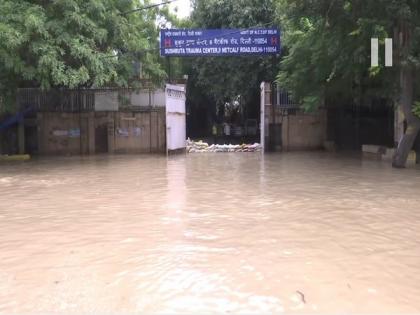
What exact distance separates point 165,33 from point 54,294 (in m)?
19.5

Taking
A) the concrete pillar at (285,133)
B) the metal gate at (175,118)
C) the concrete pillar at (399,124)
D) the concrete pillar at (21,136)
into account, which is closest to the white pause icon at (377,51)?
the concrete pillar at (399,124)

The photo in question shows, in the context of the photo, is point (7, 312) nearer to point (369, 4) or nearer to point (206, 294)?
point (206, 294)

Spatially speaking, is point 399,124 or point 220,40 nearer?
point 399,124

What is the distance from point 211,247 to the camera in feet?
22.0

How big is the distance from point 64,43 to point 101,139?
7823 millimetres

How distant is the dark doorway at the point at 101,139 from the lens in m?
24.5

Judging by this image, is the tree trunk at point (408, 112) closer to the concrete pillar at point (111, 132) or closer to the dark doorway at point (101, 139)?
the concrete pillar at point (111, 132)

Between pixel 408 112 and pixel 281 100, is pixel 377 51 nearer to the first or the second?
pixel 408 112

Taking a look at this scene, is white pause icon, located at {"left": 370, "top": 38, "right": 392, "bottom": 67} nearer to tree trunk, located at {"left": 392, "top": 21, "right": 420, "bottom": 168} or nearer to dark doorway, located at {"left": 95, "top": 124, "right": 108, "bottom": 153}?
tree trunk, located at {"left": 392, "top": 21, "right": 420, "bottom": 168}

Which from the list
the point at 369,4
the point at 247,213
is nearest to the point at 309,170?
the point at 369,4

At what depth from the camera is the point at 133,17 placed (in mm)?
22234

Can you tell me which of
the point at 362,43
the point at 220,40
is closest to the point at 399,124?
the point at 362,43

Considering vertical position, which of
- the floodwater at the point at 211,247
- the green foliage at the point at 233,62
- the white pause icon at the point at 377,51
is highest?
the green foliage at the point at 233,62

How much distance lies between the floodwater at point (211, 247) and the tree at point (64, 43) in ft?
15.6
